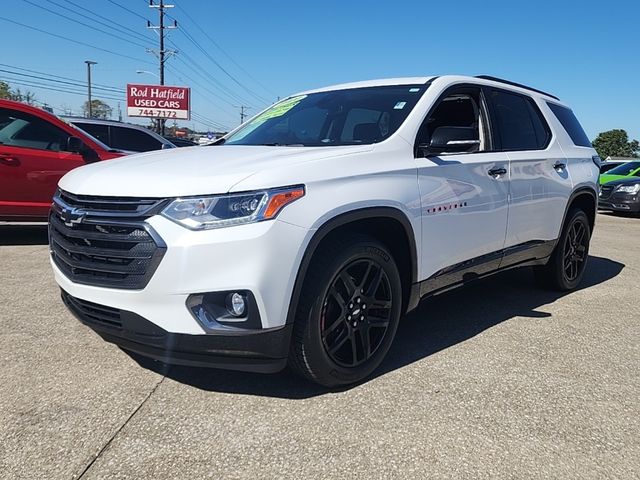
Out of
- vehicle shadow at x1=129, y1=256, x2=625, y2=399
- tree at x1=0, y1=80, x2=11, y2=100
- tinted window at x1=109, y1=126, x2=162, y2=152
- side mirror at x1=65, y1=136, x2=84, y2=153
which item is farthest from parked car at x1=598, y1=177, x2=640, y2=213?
tree at x1=0, y1=80, x2=11, y2=100

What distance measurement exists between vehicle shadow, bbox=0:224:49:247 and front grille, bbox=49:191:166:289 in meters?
4.80

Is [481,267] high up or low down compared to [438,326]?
up

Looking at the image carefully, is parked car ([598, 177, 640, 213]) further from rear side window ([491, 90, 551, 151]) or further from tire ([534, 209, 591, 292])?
rear side window ([491, 90, 551, 151])

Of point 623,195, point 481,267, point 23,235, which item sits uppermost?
point 481,267

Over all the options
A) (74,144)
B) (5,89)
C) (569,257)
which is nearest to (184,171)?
(569,257)

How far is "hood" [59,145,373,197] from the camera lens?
2.52 metres

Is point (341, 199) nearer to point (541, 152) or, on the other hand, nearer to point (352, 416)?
point (352, 416)

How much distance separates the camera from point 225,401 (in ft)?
9.23

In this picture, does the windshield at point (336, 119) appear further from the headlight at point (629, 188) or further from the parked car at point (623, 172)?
the parked car at point (623, 172)

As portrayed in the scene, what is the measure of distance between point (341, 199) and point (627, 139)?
64.6 metres

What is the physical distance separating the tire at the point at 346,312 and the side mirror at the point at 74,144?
15.9 ft

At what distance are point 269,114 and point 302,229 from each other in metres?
2.16

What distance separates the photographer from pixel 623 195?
47.2ft

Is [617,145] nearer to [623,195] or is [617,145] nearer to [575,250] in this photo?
[623,195]
